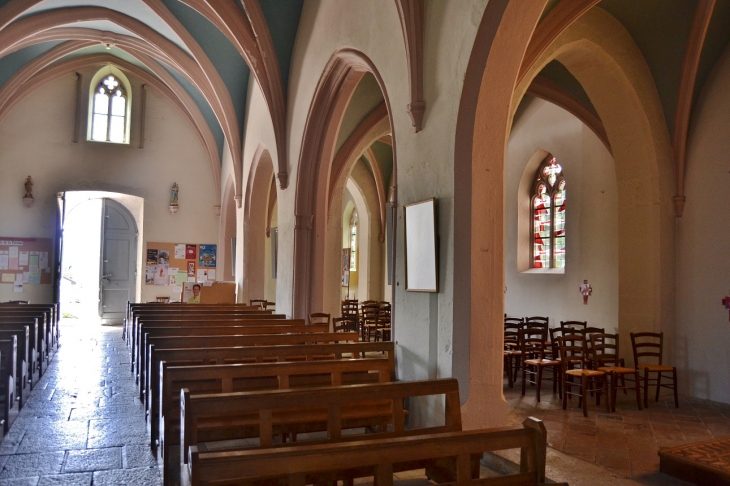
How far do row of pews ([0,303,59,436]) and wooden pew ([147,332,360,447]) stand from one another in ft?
3.69

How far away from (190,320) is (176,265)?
9.65m

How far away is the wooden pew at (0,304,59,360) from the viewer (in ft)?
26.9

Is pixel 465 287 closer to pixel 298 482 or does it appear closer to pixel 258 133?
pixel 298 482

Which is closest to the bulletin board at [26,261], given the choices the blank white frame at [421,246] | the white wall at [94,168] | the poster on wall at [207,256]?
the white wall at [94,168]

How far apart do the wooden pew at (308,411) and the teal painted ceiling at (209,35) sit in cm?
731

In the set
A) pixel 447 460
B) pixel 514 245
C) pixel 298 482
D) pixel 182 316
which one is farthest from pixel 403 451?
pixel 514 245

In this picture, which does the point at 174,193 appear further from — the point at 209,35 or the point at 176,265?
the point at 209,35

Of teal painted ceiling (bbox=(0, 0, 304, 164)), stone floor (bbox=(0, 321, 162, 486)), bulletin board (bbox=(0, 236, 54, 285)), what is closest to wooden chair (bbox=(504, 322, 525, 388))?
stone floor (bbox=(0, 321, 162, 486))

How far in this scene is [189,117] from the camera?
54.2ft

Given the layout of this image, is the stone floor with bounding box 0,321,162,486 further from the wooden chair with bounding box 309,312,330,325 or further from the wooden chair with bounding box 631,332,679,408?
the wooden chair with bounding box 631,332,679,408

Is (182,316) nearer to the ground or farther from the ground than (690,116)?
nearer to the ground

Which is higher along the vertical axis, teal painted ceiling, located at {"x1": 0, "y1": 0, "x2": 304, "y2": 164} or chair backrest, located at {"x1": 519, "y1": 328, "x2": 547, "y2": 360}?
teal painted ceiling, located at {"x1": 0, "y1": 0, "x2": 304, "y2": 164}

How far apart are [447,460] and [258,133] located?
9945mm

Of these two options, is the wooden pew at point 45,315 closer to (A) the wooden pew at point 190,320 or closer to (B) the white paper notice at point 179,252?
(A) the wooden pew at point 190,320
